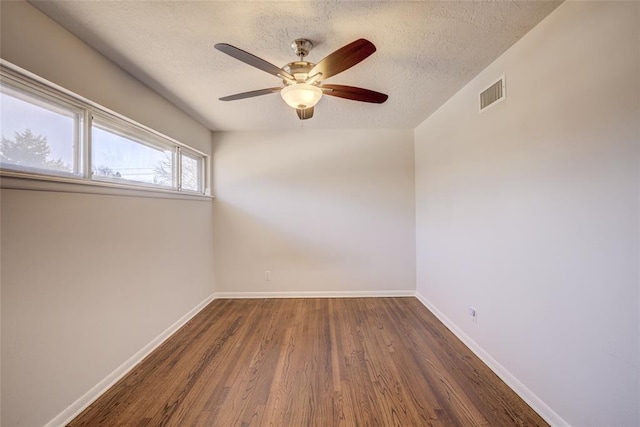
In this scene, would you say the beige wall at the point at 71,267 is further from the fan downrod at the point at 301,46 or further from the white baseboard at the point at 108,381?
the fan downrod at the point at 301,46

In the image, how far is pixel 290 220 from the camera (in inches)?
130

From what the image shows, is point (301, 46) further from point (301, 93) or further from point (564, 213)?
point (564, 213)

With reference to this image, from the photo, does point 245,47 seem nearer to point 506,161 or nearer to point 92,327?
point 506,161

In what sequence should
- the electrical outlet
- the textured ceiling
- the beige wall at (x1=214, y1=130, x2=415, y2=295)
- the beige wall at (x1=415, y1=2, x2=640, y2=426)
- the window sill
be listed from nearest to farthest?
the beige wall at (x1=415, y1=2, x2=640, y2=426) < the window sill < the textured ceiling < the electrical outlet < the beige wall at (x1=214, y1=130, x2=415, y2=295)

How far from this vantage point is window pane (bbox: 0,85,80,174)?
119 cm

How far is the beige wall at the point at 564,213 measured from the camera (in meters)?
1.04

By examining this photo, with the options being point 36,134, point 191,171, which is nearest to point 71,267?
point 36,134

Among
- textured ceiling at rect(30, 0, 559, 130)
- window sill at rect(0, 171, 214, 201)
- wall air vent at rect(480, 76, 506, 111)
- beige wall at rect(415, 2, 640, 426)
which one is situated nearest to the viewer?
beige wall at rect(415, 2, 640, 426)

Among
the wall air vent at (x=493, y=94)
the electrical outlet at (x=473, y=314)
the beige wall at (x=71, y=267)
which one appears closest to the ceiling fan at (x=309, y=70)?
the wall air vent at (x=493, y=94)

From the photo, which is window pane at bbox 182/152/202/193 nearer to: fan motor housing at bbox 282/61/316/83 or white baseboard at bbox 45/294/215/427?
white baseboard at bbox 45/294/215/427

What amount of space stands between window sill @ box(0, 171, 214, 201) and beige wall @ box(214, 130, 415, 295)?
1.26m

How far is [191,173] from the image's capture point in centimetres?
297

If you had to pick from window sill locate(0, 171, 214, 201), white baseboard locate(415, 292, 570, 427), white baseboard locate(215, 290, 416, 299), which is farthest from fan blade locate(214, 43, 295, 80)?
white baseboard locate(215, 290, 416, 299)

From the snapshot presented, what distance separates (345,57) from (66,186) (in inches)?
72.1
